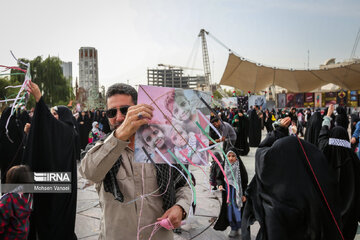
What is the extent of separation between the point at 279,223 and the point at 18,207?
7.88 ft

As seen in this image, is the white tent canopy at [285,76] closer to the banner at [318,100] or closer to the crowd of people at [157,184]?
the banner at [318,100]

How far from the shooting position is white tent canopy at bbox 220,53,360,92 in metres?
38.0

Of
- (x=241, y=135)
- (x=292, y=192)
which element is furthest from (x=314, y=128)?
(x=241, y=135)

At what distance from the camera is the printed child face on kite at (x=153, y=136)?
1370 millimetres

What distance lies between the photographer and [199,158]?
4.59 feet

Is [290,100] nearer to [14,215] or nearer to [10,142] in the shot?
[10,142]

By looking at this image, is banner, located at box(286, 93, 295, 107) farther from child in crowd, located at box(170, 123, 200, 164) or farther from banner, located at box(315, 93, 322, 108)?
child in crowd, located at box(170, 123, 200, 164)

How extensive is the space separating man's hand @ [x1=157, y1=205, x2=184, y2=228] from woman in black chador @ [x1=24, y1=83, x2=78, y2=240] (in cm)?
185

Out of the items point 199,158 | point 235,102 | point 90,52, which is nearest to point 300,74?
point 235,102

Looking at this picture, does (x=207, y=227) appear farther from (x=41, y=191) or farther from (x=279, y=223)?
(x=41, y=191)

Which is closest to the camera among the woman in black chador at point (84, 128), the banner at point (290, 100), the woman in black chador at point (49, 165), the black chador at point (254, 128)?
the woman in black chador at point (49, 165)

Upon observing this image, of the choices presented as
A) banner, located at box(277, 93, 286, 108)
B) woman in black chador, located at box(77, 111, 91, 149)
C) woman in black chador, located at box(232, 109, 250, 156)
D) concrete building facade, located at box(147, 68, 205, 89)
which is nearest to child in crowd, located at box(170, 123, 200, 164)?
woman in black chador, located at box(232, 109, 250, 156)

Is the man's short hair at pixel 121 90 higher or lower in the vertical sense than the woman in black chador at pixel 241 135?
higher

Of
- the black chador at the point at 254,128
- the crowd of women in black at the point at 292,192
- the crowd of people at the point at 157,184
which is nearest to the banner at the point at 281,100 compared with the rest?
the black chador at the point at 254,128
